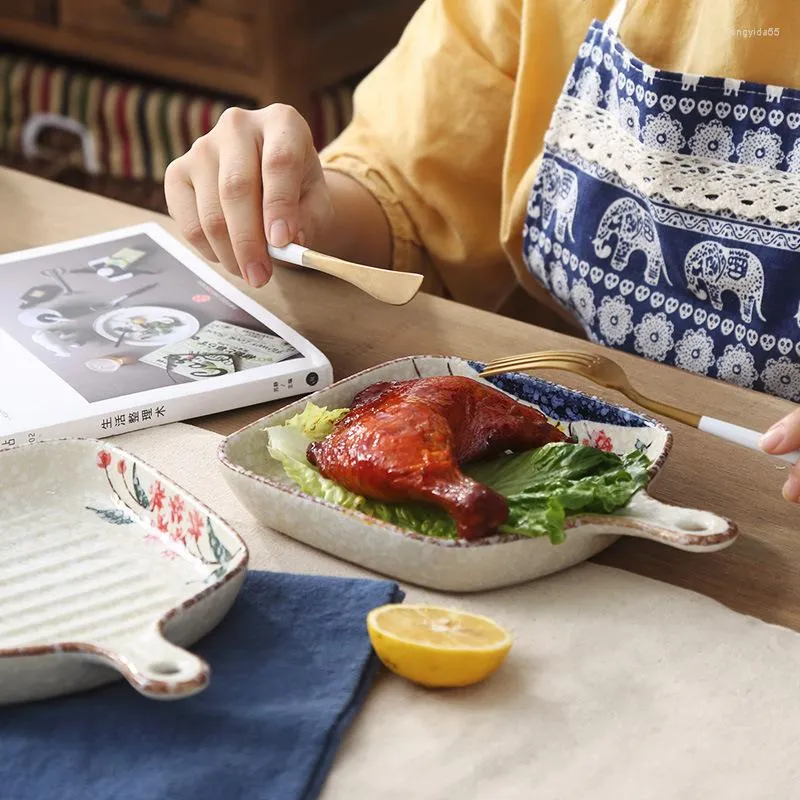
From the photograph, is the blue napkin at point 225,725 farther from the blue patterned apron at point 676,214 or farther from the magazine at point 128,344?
the blue patterned apron at point 676,214

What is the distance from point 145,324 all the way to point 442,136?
1.47 ft

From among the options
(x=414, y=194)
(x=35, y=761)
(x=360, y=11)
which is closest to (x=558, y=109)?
(x=414, y=194)

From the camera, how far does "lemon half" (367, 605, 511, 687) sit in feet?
2.03

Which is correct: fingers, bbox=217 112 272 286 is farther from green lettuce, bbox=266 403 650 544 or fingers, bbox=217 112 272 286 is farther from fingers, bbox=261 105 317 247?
green lettuce, bbox=266 403 650 544

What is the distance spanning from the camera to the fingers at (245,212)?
40.6 inches

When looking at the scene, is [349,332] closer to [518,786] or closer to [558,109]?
[558,109]

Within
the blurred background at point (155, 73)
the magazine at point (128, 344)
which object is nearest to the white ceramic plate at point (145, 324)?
the magazine at point (128, 344)

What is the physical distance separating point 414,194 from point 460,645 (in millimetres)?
788

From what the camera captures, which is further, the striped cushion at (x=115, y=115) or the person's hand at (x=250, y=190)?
the striped cushion at (x=115, y=115)

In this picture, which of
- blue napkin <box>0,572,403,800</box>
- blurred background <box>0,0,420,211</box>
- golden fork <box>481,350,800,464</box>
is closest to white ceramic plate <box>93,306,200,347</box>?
golden fork <box>481,350,800,464</box>

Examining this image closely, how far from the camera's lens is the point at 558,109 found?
3.88ft

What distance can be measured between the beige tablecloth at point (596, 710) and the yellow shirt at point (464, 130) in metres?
0.64

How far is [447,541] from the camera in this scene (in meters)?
0.69

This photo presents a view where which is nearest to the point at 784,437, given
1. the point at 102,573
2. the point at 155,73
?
the point at 102,573
